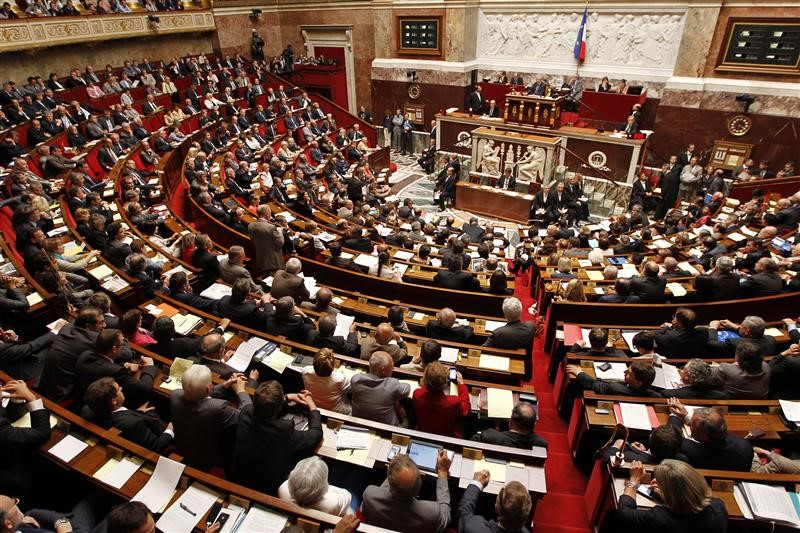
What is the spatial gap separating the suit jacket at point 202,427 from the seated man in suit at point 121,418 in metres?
0.17

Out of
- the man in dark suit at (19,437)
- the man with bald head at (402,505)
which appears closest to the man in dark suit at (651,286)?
the man with bald head at (402,505)

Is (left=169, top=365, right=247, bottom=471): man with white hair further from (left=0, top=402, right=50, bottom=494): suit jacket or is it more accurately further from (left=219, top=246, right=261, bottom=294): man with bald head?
(left=219, top=246, right=261, bottom=294): man with bald head

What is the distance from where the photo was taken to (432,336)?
4836mm

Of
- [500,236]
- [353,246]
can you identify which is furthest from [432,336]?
[500,236]

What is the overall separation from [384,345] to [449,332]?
0.81m

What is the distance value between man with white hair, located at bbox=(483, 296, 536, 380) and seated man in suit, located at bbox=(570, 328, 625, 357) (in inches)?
17.7

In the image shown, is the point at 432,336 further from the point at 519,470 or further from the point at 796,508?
the point at 796,508

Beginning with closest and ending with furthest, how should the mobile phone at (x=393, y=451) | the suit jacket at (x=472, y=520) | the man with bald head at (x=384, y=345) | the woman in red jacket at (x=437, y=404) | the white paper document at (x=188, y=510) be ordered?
the suit jacket at (x=472, y=520) < the white paper document at (x=188, y=510) < the mobile phone at (x=393, y=451) < the woman in red jacket at (x=437, y=404) < the man with bald head at (x=384, y=345)

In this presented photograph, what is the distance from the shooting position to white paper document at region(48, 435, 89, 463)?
307 centimetres

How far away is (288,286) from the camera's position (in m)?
5.36

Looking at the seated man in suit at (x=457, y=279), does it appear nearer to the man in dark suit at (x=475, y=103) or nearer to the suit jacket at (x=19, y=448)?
the suit jacket at (x=19, y=448)

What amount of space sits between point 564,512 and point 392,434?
155cm

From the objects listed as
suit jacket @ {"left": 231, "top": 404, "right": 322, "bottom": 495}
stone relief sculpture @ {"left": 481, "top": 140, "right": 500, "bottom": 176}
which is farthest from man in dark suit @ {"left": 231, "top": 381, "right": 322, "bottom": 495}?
stone relief sculpture @ {"left": 481, "top": 140, "right": 500, "bottom": 176}

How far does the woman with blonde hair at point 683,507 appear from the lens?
2.54 meters
